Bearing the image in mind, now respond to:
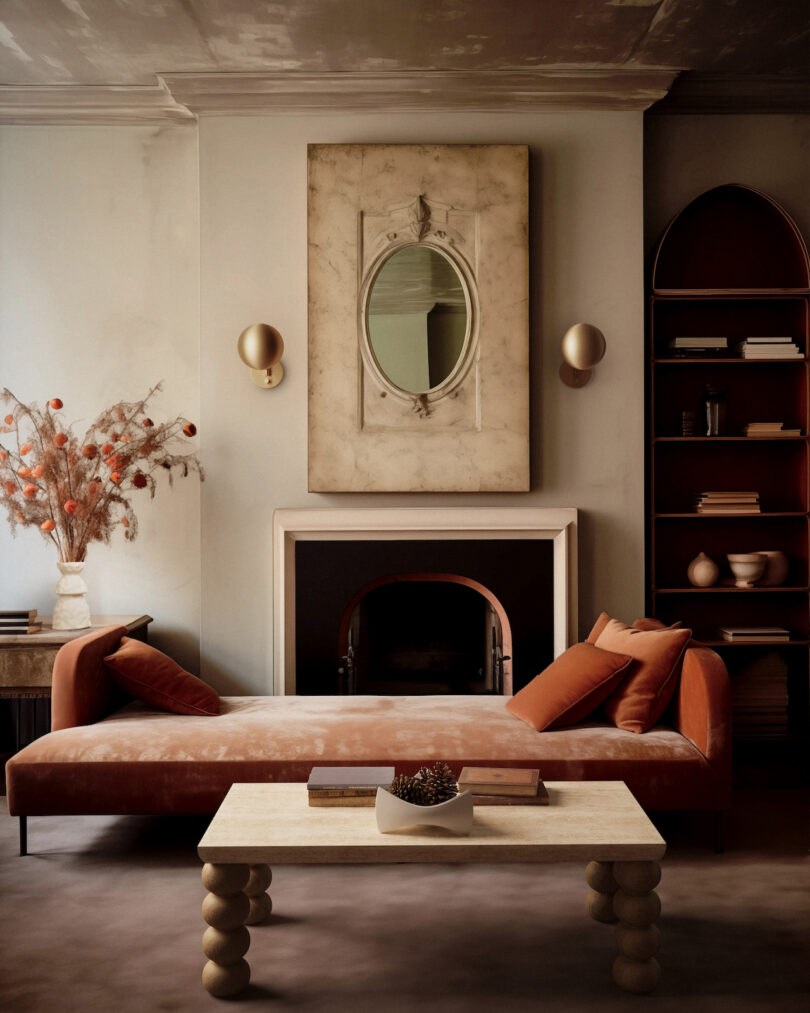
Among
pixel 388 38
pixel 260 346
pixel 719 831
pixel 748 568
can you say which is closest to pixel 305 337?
pixel 260 346

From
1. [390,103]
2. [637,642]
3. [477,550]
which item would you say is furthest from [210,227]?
[637,642]

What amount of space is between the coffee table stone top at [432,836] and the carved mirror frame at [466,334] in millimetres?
1881

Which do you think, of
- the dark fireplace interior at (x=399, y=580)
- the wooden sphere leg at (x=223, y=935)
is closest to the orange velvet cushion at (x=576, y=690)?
the dark fireplace interior at (x=399, y=580)

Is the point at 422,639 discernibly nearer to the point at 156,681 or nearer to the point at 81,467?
the point at 156,681

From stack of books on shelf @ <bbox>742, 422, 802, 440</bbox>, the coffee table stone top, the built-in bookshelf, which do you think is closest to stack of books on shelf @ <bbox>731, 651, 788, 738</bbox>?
the built-in bookshelf

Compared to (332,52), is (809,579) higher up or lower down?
lower down

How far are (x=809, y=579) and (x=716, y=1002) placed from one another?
249 centimetres

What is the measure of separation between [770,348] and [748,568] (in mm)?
1011

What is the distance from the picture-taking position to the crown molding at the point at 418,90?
3.96 m

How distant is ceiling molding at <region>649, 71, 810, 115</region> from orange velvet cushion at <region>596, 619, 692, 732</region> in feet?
8.25

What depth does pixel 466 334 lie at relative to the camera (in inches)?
161

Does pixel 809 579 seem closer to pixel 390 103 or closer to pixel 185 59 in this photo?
pixel 390 103

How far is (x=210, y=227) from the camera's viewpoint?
13.5ft

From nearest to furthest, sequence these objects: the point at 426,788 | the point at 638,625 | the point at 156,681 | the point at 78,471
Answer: the point at 426,788 → the point at 156,681 → the point at 638,625 → the point at 78,471
